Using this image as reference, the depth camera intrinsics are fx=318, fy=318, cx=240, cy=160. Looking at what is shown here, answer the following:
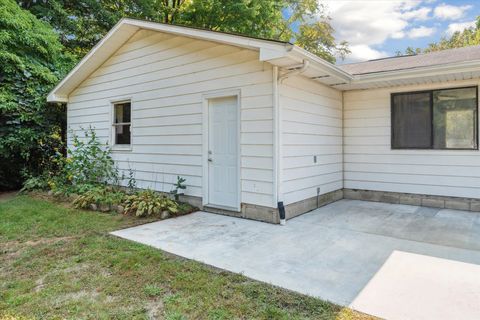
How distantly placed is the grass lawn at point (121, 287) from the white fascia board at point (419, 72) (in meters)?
4.59

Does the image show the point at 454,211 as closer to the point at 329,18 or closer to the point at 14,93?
the point at 14,93

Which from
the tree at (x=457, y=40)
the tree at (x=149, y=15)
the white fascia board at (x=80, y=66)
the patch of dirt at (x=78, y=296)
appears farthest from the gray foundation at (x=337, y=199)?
the tree at (x=457, y=40)

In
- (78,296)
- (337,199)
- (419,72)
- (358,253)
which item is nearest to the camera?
(78,296)

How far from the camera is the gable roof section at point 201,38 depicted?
4387 millimetres

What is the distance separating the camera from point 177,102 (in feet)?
20.6

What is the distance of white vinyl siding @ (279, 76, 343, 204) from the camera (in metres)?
5.14

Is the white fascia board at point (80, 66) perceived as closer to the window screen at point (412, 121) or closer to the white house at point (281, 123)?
the white house at point (281, 123)

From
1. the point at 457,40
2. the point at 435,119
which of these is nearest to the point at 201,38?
the point at 435,119

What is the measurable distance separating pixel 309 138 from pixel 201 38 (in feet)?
8.51

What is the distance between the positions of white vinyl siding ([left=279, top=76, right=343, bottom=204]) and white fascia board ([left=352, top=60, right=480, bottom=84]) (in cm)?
77

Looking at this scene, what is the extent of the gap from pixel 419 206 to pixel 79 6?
14.4 m

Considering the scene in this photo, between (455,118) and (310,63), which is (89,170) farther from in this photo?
(455,118)

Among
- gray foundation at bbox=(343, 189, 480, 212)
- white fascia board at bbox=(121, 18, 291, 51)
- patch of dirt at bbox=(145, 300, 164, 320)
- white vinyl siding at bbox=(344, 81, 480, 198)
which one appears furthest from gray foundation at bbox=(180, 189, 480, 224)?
patch of dirt at bbox=(145, 300, 164, 320)

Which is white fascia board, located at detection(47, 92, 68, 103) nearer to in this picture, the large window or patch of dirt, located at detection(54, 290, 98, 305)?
patch of dirt, located at detection(54, 290, 98, 305)
